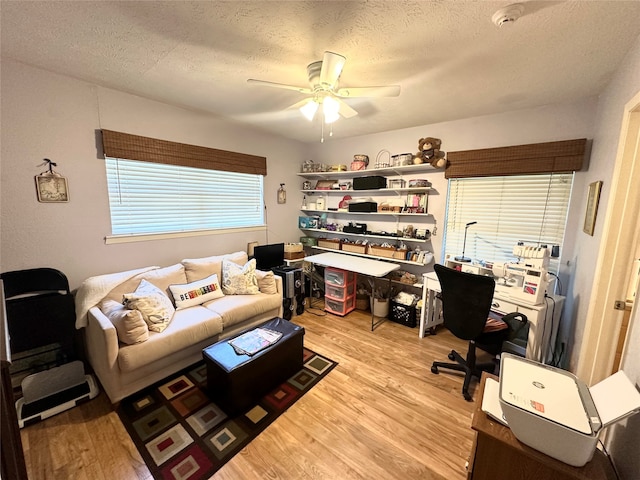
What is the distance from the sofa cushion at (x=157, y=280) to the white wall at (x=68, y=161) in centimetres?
32

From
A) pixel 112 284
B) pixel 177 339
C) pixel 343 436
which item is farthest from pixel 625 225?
pixel 112 284

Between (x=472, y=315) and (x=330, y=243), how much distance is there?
7.74 ft

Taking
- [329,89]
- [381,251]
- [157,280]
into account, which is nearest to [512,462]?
[329,89]

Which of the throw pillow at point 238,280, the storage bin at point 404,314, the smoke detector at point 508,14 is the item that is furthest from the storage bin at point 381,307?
the smoke detector at point 508,14

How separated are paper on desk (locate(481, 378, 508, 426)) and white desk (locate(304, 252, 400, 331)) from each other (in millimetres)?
1613

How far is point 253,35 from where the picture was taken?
152 centimetres

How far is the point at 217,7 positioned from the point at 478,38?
4.75ft

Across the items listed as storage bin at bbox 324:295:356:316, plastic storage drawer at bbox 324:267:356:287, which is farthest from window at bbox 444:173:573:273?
storage bin at bbox 324:295:356:316

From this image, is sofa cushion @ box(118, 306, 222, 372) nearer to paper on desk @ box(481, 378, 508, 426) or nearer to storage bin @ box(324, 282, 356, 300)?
storage bin @ box(324, 282, 356, 300)

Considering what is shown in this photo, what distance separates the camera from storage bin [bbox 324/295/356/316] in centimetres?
344

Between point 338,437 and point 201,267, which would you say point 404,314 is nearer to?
point 338,437

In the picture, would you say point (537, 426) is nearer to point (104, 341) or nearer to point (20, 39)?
point (104, 341)

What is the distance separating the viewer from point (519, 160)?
8.39 feet

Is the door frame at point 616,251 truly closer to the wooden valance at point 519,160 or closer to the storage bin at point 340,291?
the wooden valance at point 519,160
